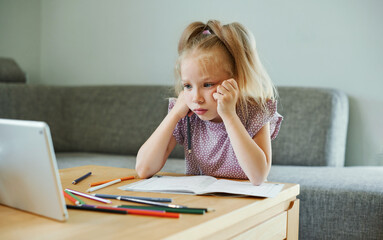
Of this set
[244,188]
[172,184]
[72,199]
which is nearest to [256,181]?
[244,188]

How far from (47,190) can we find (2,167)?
0.43ft

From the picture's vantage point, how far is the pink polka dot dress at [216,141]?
4.04 feet

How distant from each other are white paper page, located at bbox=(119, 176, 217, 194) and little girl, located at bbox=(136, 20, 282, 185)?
0.10 meters

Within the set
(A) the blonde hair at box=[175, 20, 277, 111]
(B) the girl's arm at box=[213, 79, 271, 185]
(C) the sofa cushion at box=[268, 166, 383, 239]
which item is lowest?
(C) the sofa cushion at box=[268, 166, 383, 239]

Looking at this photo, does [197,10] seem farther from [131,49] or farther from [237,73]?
[237,73]

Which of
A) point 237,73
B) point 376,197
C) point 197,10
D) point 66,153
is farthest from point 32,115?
point 376,197

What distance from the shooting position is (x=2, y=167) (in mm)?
765

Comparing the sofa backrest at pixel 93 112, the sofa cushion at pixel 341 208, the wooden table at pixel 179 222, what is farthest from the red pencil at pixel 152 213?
the sofa backrest at pixel 93 112

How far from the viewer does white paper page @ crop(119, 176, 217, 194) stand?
0.94m

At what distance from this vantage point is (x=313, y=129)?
7.04ft

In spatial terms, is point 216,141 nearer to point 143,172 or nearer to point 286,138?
point 143,172

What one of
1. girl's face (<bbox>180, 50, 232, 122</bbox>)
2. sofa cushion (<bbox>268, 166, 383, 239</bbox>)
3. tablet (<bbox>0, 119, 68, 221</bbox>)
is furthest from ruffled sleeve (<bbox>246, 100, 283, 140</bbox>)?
tablet (<bbox>0, 119, 68, 221</bbox>)

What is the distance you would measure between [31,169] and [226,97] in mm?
533

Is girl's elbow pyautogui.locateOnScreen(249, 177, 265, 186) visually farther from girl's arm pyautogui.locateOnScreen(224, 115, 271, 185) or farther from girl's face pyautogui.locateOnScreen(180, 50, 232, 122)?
girl's face pyautogui.locateOnScreen(180, 50, 232, 122)
